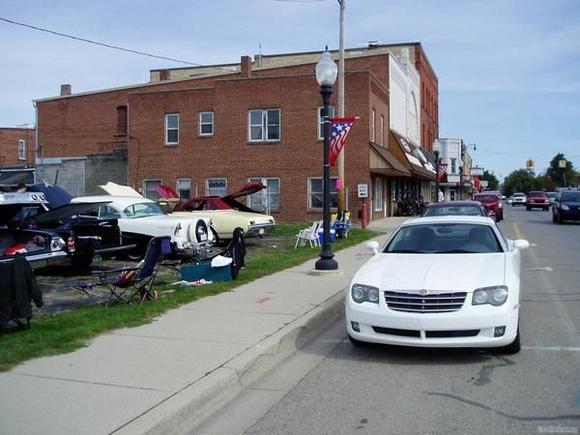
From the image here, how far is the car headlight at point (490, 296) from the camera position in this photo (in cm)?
634

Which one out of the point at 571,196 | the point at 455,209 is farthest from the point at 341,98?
the point at 571,196

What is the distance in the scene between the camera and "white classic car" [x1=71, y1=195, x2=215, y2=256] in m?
15.0

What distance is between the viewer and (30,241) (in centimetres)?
1068

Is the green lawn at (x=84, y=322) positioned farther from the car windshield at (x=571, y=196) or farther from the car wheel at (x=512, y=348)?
the car windshield at (x=571, y=196)

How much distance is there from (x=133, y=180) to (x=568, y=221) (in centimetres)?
2402

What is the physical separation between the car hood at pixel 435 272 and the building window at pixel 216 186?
25466 millimetres

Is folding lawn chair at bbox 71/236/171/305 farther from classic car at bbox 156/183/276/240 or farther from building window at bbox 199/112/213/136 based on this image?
building window at bbox 199/112/213/136

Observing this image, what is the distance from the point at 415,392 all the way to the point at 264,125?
2723 centimetres

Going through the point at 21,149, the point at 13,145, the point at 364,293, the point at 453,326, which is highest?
the point at 13,145

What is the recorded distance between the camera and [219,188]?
3297cm

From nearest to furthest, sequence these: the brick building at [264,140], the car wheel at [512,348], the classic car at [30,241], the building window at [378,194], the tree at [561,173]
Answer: the car wheel at [512,348]
the classic car at [30,241]
the brick building at [264,140]
the building window at [378,194]
the tree at [561,173]

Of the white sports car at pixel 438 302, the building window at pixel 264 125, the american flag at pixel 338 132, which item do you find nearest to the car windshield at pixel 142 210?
the american flag at pixel 338 132

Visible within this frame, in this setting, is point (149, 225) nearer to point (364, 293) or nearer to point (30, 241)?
point (30, 241)

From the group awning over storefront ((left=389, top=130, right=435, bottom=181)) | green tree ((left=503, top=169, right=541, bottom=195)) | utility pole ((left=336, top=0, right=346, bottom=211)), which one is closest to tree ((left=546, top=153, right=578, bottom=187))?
green tree ((left=503, top=169, right=541, bottom=195))
